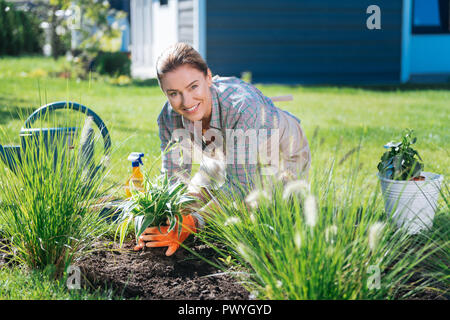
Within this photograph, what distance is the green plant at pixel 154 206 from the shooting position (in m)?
2.66

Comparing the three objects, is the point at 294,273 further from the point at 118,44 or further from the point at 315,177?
the point at 118,44

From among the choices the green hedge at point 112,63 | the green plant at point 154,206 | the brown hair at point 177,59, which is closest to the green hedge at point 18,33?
the green hedge at point 112,63

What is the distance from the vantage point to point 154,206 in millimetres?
2717

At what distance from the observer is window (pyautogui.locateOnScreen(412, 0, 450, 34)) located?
13.0 m

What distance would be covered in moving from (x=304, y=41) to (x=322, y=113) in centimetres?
489

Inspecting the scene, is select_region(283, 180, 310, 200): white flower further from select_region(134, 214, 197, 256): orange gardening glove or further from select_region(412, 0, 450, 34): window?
select_region(412, 0, 450, 34): window

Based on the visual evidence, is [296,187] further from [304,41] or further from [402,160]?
[304,41]

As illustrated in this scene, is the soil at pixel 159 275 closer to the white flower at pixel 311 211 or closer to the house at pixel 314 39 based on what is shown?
the white flower at pixel 311 211

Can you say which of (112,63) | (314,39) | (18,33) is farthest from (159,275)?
(18,33)

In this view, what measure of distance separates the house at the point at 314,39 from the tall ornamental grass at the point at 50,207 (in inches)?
355

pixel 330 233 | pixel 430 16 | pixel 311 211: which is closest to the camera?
pixel 311 211

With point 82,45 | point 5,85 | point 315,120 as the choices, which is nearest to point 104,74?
point 82,45

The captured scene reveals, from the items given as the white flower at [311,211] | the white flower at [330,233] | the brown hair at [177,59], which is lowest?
the white flower at [330,233]
